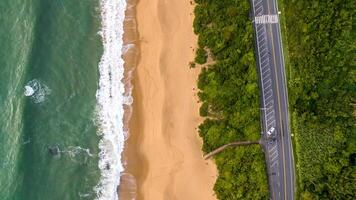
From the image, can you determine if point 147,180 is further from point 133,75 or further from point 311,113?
point 311,113

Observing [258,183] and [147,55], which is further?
[147,55]

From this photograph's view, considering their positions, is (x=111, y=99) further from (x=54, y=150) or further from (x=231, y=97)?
(x=231, y=97)

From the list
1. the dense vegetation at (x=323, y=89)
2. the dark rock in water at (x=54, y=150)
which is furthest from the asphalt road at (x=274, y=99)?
the dark rock in water at (x=54, y=150)

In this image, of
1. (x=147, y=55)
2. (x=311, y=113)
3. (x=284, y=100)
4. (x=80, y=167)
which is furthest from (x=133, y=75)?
(x=311, y=113)

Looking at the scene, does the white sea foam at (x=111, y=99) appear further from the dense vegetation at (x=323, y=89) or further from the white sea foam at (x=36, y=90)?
the dense vegetation at (x=323, y=89)

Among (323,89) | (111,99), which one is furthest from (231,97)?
(111,99)
